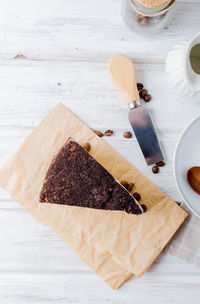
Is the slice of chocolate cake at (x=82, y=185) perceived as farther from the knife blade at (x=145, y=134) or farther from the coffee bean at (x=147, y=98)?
the coffee bean at (x=147, y=98)

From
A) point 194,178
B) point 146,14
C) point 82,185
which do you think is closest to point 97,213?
point 82,185

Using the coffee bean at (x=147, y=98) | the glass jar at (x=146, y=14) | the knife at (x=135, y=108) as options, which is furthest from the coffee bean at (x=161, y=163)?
the glass jar at (x=146, y=14)

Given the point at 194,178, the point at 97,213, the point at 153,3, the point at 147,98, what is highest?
the point at 153,3

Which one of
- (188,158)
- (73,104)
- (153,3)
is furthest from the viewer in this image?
(73,104)

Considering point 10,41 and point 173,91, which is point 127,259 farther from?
point 10,41

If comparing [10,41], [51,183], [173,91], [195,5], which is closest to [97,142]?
[51,183]

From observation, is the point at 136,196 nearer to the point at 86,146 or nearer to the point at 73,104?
the point at 86,146
